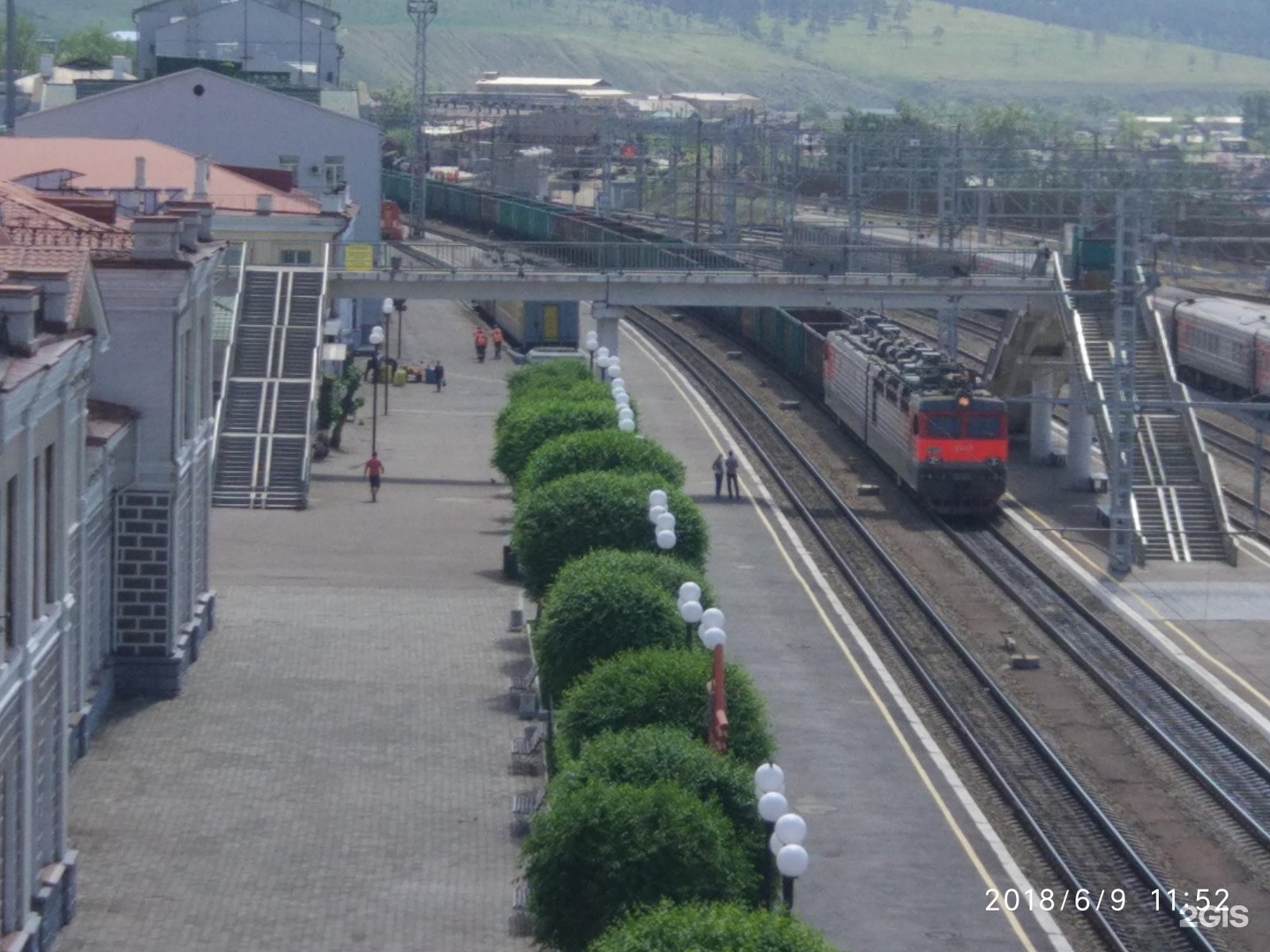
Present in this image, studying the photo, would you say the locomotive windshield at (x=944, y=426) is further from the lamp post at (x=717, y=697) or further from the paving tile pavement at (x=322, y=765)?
the lamp post at (x=717, y=697)

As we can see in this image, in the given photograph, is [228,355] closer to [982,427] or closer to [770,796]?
[982,427]

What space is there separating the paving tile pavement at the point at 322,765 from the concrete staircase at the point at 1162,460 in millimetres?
11515

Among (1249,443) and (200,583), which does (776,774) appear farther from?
(1249,443)

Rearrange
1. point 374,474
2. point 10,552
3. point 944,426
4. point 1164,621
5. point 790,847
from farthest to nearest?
point 374,474 → point 944,426 → point 1164,621 → point 10,552 → point 790,847

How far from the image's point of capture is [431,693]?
83.3 feet

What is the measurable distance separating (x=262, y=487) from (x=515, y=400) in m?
5.09

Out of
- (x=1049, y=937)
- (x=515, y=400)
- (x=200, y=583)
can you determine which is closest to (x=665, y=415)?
(x=515, y=400)

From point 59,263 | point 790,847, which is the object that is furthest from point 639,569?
point 790,847

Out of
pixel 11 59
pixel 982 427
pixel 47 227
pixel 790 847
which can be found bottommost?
pixel 790 847

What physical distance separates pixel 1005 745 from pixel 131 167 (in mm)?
29169

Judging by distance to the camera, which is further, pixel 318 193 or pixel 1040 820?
pixel 318 193

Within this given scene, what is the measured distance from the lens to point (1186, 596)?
3156 cm

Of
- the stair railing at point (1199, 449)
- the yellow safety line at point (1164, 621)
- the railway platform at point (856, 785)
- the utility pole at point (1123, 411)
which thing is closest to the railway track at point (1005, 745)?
the railway platform at point (856, 785)

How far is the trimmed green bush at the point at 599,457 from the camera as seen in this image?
2836 centimetres
